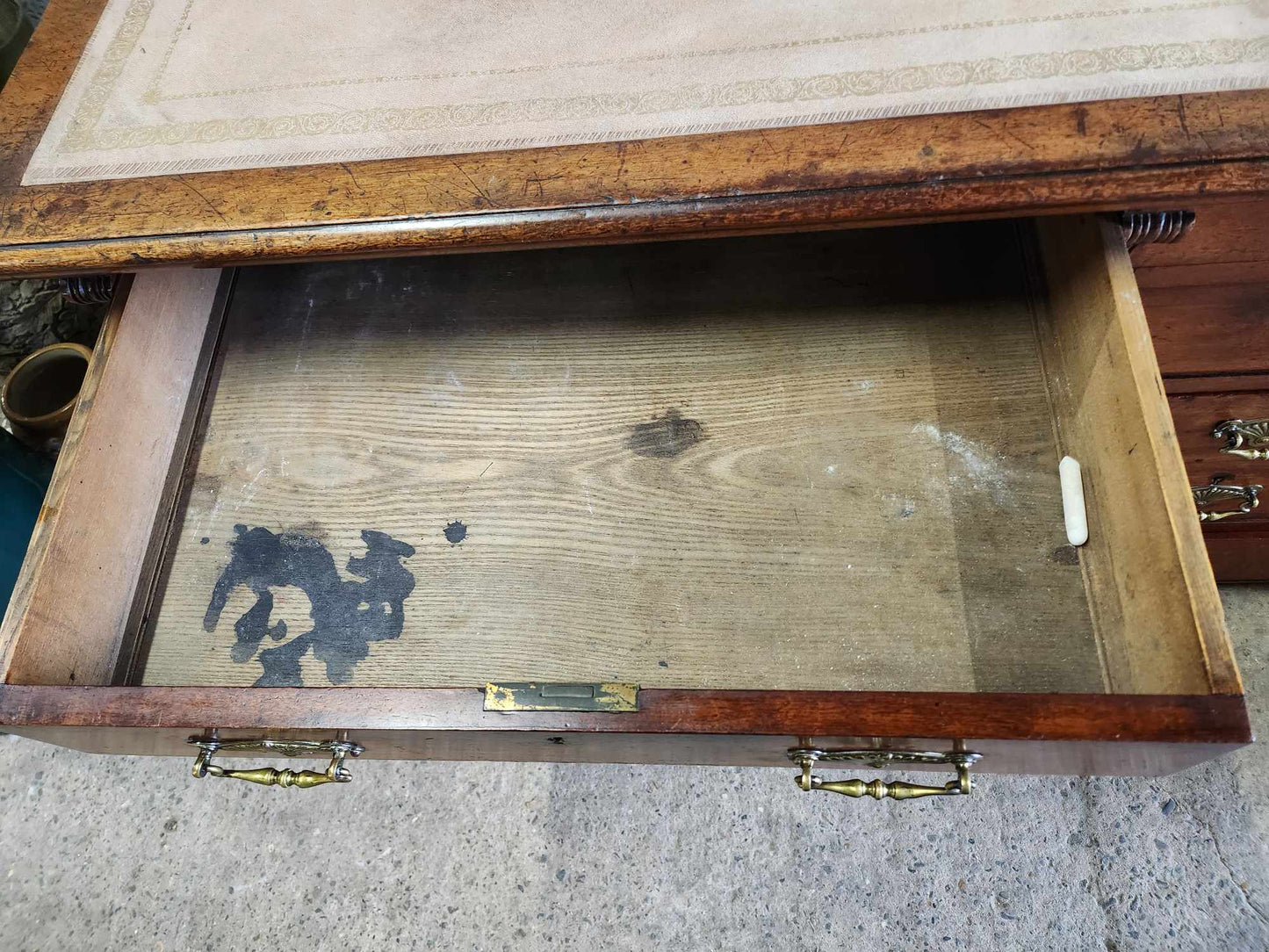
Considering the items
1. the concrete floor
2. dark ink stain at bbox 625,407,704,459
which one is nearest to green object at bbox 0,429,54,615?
the concrete floor

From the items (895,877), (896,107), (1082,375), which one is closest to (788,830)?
(895,877)

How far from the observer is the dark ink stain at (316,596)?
0.88 m

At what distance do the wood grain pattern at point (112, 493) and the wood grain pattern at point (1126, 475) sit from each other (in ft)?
3.25

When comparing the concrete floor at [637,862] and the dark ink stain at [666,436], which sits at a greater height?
the dark ink stain at [666,436]

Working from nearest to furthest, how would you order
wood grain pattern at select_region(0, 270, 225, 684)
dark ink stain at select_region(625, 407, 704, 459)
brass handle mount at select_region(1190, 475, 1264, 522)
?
wood grain pattern at select_region(0, 270, 225, 684)
dark ink stain at select_region(625, 407, 704, 459)
brass handle mount at select_region(1190, 475, 1264, 522)

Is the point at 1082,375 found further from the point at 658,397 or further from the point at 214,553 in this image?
the point at 214,553

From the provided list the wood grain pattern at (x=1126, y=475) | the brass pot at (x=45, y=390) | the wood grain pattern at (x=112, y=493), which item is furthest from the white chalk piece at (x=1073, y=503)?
the brass pot at (x=45, y=390)

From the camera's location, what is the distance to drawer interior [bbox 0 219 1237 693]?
0.81m

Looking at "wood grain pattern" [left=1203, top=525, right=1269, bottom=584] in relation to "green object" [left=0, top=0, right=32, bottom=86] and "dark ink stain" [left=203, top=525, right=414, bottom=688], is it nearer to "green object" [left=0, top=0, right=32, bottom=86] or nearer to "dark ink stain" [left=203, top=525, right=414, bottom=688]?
"dark ink stain" [left=203, top=525, right=414, bottom=688]

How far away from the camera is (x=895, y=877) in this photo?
1.15 metres

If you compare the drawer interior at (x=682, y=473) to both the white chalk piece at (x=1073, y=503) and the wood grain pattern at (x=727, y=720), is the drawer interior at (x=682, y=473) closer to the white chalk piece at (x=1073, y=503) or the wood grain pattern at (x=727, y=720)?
the white chalk piece at (x=1073, y=503)

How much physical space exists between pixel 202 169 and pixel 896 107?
64 centimetres

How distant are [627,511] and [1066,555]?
45 centimetres

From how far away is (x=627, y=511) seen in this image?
3.04 ft
